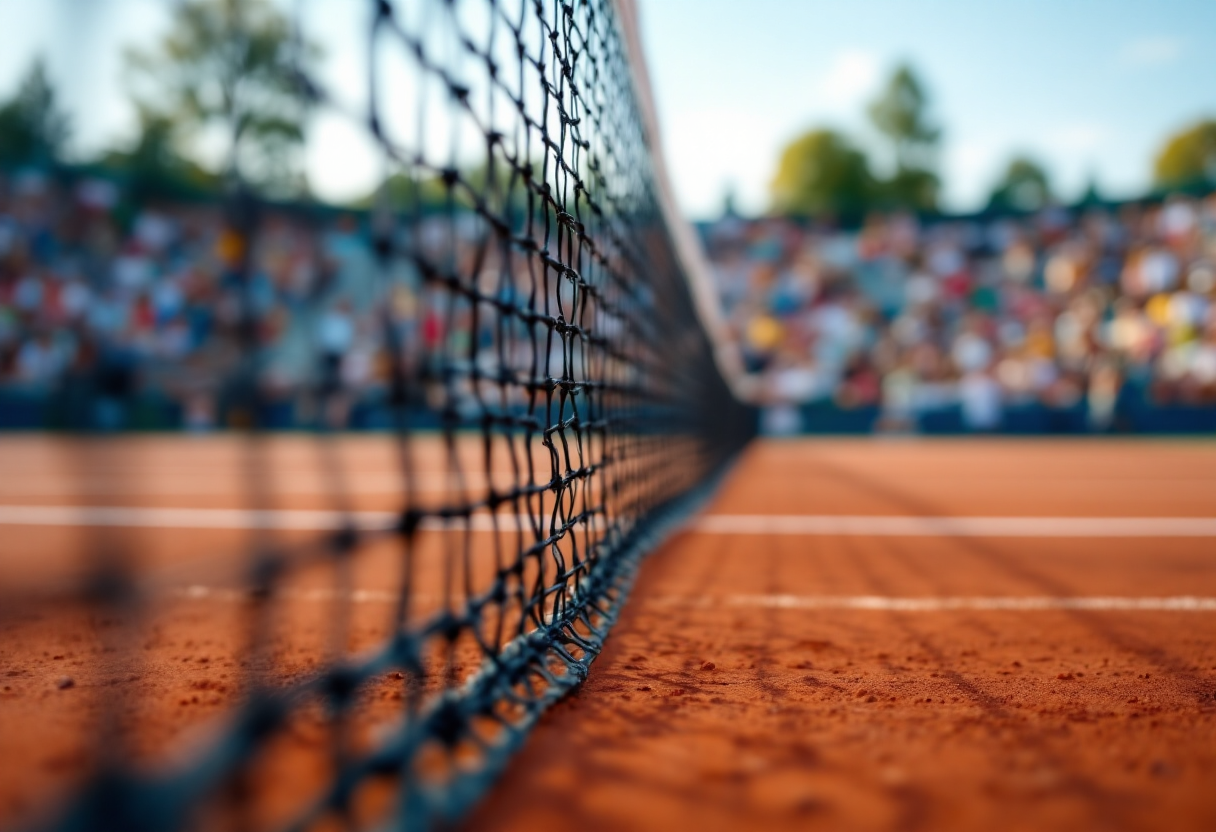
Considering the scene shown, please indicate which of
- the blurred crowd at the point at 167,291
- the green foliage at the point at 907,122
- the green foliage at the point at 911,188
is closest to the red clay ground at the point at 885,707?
the blurred crowd at the point at 167,291

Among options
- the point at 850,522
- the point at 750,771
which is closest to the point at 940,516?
the point at 850,522

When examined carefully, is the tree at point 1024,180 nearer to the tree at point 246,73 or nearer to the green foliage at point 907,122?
the green foliage at point 907,122

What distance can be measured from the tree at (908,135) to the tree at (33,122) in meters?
39.1

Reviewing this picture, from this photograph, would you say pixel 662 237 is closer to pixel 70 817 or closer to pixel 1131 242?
pixel 70 817

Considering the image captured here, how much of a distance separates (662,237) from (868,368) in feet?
43.5

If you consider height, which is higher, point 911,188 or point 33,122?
point 911,188

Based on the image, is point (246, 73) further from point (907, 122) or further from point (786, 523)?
point (907, 122)

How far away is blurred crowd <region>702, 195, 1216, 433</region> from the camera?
15.6 m

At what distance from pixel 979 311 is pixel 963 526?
51.1 ft

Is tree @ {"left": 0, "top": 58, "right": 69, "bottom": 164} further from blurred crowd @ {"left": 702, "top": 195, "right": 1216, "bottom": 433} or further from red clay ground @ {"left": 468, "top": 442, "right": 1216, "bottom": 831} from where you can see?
blurred crowd @ {"left": 702, "top": 195, "right": 1216, "bottom": 433}

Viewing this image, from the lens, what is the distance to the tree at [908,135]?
37.9m

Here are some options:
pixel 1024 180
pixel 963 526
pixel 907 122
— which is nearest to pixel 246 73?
pixel 963 526

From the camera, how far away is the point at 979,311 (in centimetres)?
1820

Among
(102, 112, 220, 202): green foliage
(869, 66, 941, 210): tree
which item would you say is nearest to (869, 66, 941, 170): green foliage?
(869, 66, 941, 210): tree
